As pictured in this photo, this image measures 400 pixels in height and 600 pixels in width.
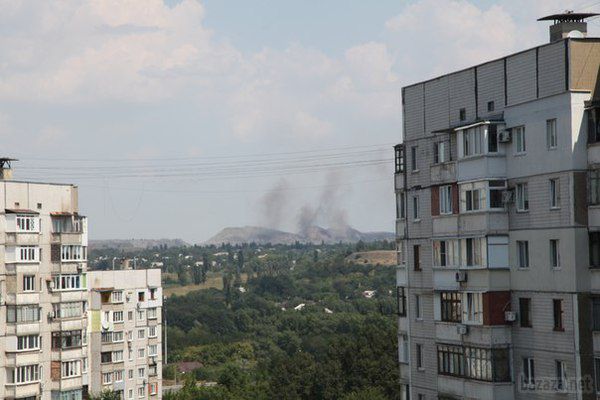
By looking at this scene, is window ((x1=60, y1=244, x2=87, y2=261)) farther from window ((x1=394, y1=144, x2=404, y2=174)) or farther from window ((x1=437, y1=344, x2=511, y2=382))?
window ((x1=437, y1=344, x2=511, y2=382))

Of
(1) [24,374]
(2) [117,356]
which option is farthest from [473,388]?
(2) [117,356]

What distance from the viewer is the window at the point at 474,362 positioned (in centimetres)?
4656

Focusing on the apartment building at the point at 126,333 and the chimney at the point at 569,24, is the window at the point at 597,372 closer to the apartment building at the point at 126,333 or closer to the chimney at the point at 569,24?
the chimney at the point at 569,24

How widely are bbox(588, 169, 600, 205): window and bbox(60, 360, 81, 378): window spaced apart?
45617mm

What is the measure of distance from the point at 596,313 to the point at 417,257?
1304cm

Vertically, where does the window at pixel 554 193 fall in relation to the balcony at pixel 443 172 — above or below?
below

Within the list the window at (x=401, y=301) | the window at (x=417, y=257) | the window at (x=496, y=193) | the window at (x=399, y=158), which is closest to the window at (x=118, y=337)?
the window at (x=401, y=301)

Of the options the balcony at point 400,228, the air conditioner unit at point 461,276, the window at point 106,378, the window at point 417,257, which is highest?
the balcony at point 400,228

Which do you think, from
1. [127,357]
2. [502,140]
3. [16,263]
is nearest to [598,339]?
[502,140]

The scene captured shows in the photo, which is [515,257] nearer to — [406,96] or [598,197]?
[598,197]

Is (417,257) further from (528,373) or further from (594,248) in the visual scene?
(594,248)

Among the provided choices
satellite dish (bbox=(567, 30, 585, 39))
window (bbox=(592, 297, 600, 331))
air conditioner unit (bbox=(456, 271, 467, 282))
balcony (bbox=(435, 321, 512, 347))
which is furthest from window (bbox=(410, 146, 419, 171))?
window (bbox=(592, 297, 600, 331))

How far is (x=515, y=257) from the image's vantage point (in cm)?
4644

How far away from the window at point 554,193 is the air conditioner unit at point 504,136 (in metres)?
3.11
